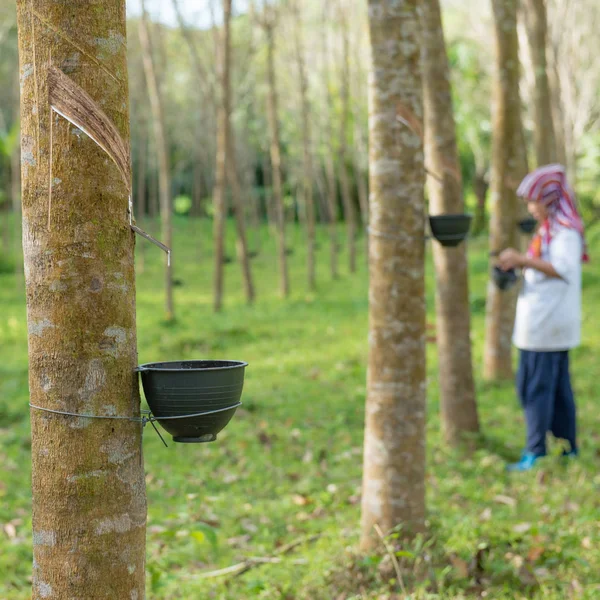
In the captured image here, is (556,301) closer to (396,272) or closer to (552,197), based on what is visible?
(552,197)

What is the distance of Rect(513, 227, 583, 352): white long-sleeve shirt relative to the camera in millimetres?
5105

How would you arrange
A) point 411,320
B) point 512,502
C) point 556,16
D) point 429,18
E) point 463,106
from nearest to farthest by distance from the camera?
point 411,320
point 512,502
point 429,18
point 556,16
point 463,106

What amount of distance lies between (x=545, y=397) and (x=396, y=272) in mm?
2276

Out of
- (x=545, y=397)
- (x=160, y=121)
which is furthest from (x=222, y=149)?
(x=545, y=397)

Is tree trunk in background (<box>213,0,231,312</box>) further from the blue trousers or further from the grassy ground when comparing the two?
the blue trousers

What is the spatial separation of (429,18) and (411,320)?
3129mm

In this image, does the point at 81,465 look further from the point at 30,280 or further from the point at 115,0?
the point at 115,0

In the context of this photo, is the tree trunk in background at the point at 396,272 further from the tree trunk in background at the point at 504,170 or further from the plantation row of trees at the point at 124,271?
the tree trunk in background at the point at 504,170

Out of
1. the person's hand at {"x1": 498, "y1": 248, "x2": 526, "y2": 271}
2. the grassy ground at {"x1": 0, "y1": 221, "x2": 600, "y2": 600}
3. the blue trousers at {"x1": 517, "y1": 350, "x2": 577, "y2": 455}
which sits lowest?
the grassy ground at {"x1": 0, "y1": 221, "x2": 600, "y2": 600}

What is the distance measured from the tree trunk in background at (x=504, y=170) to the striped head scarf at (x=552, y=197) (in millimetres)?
1901

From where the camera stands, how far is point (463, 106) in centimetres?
2773

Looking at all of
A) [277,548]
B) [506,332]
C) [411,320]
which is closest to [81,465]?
[411,320]

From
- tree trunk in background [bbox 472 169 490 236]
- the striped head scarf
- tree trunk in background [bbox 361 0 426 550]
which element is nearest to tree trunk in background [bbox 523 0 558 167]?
the striped head scarf

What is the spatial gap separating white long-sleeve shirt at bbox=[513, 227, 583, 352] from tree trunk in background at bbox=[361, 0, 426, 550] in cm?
191
